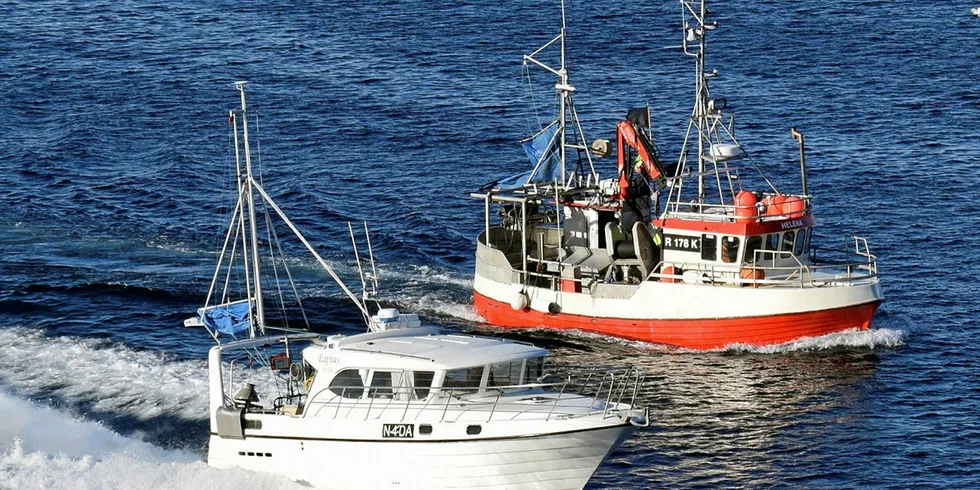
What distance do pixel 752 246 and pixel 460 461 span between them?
21200 millimetres

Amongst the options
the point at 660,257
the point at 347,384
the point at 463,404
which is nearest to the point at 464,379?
the point at 463,404

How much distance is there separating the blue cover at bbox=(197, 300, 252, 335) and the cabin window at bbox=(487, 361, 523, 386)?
28.6 ft

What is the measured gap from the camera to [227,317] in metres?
46.4

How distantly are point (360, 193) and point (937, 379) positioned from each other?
109 ft

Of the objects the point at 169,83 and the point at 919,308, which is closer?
the point at 919,308

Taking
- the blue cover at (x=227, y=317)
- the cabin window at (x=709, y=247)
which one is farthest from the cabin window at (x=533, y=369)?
the cabin window at (x=709, y=247)

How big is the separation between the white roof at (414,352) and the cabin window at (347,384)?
28cm

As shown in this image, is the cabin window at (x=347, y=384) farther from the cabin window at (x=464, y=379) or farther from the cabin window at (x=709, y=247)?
the cabin window at (x=709, y=247)

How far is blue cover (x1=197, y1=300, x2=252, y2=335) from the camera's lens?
46.2 metres

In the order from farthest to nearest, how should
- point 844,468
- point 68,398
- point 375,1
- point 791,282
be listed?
point 375,1 → point 791,282 → point 68,398 → point 844,468

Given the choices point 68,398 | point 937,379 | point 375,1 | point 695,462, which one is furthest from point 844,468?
point 375,1

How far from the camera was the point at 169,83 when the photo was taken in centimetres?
9688

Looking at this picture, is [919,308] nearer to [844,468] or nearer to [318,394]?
[844,468]

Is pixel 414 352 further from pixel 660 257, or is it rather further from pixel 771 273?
pixel 771 273
